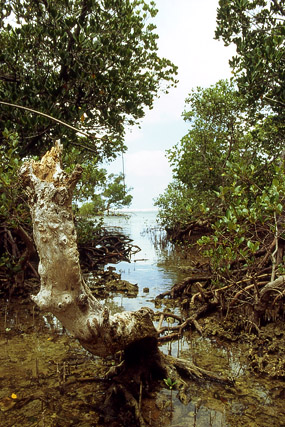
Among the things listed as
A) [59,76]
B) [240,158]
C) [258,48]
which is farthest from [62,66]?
[240,158]

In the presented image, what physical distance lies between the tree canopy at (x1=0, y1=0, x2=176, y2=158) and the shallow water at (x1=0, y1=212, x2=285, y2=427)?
4035 millimetres

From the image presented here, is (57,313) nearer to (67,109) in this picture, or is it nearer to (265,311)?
(265,311)

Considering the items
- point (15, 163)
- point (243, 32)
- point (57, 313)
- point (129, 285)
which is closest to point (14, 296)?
point (129, 285)

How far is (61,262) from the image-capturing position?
2625 millimetres

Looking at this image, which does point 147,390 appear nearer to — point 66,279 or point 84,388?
point 84,388

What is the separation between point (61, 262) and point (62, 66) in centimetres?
616

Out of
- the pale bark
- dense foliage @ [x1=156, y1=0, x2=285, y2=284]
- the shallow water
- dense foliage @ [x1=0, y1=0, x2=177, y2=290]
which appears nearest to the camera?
the pale bark

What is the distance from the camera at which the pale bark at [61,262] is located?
8.68ft

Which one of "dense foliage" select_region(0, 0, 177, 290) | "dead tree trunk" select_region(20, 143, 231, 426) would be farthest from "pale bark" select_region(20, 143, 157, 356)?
"dense foliage" select_region(0, 0, 177, 290)

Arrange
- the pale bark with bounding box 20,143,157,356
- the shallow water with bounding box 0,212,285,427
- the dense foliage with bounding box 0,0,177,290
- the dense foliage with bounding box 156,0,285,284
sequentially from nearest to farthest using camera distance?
1. the pale bark with bounding box 20,143,157,356
2. the shallow water with bounding box 0,212,285,427
3. the dense foliage with bounding box 156,0,285,284
4. the dense foliage with bounding box 0,0,177,290

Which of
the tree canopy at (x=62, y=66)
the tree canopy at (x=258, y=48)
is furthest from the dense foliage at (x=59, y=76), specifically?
the tree canopy at (x=258, y=48)

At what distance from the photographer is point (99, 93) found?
25.3 ft

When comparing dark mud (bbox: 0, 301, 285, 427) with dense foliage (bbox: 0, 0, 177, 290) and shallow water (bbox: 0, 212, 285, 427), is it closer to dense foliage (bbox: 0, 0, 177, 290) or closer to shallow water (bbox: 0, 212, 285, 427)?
shallow water (bbox: 0, 212, 285, 427)

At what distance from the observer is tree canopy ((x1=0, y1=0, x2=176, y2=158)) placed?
6875 mm
